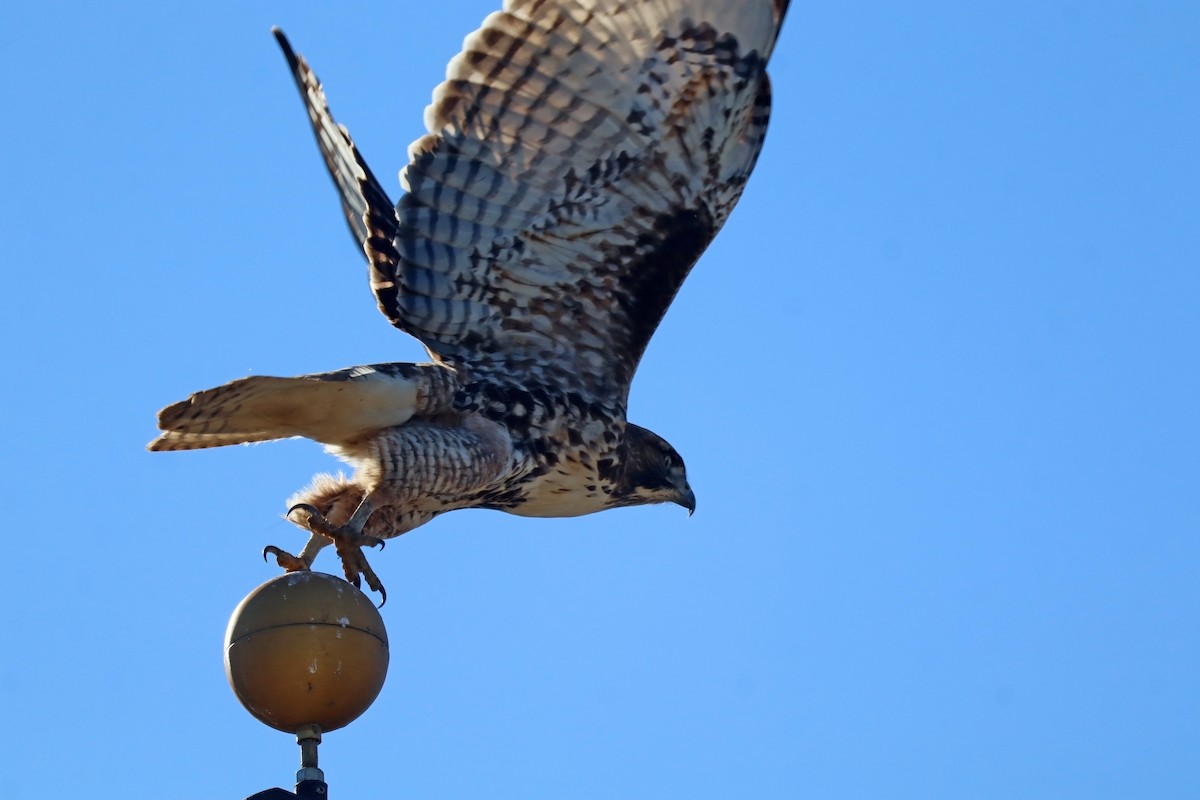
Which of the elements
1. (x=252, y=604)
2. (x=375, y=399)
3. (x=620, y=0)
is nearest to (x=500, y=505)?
(x=375, y=399)

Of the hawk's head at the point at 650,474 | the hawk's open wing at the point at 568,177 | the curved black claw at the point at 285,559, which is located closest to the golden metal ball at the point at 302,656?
the curved black claw at the point at 285,559

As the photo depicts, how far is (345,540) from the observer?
6.45 m

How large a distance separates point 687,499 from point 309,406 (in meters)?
2.21

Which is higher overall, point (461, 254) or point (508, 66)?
point (508, 66)

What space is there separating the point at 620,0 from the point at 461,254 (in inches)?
46.3

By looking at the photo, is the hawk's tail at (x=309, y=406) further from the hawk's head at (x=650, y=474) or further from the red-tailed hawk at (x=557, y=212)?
the hawk's head at (x=650, y=474)

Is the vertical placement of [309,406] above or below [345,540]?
above

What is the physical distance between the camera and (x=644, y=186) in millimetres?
7559

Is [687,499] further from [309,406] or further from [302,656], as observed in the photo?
[302,656]

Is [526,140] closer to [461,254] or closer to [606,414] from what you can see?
[461,254]

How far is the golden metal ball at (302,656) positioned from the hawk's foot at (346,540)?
145 centimetres

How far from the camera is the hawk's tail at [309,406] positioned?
621 centimetres

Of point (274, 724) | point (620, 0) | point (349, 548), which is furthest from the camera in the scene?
point (620, 0)

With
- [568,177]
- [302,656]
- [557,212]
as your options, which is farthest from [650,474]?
[302,656]
